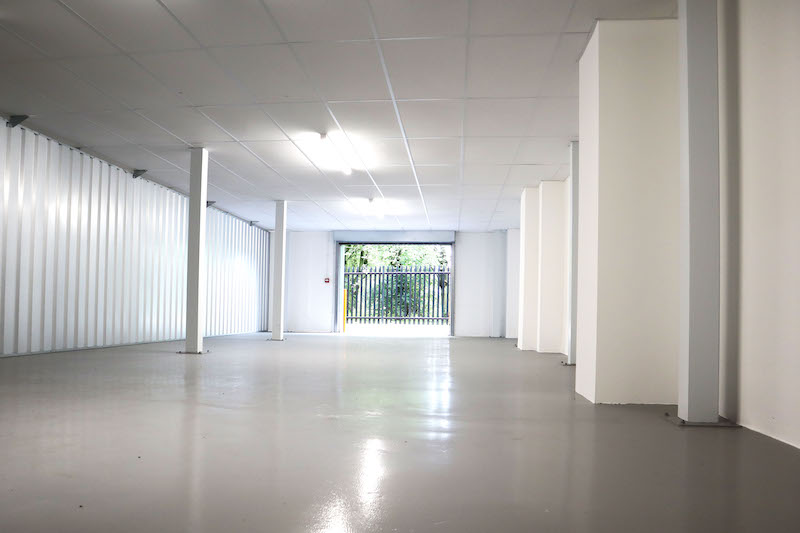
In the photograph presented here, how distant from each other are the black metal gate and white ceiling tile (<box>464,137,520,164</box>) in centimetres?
1102

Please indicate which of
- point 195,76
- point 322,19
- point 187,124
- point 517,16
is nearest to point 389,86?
point 322,19

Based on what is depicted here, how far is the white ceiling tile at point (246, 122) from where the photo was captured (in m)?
6.95

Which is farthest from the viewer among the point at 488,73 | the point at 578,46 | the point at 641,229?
the point at 488,73

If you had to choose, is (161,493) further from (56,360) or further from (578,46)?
(56,360)

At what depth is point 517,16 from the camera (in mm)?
4602

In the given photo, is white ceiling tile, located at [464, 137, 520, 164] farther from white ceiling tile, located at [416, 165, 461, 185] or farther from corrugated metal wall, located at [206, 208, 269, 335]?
corrugated metal wall, located at [206, 208, 269, 335]

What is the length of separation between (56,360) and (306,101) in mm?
4715

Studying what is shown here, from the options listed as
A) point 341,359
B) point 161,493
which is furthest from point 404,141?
point 161,493

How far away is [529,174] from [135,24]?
22.7 feet

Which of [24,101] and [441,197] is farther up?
[24,101]

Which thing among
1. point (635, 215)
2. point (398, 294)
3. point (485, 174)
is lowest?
point (398, 294)

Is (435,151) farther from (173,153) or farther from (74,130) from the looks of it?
(74,130)

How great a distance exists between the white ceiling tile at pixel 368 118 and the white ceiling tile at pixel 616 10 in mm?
2525

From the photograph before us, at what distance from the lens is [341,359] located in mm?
8344
